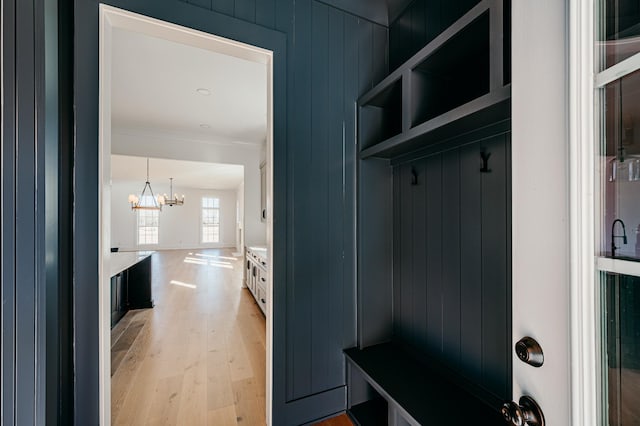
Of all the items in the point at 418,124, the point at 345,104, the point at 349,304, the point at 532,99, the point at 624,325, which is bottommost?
the point at 349,304

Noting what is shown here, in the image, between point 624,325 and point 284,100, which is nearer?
point 624,325

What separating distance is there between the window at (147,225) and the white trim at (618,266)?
40.8ft

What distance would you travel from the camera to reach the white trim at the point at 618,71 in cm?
48

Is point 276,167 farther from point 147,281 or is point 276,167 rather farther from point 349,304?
point 147,281

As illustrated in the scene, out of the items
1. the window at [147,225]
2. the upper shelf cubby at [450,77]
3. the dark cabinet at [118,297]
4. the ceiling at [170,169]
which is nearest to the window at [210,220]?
the window at [147,225]

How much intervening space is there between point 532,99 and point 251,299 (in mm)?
4368

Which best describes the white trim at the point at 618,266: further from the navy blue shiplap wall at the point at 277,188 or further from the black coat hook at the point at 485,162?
the navy blue shiplap wall at the point at 277,188

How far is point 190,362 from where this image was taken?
93.6 inches

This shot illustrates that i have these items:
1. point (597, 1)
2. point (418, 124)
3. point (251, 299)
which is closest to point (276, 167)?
point (418, 124)

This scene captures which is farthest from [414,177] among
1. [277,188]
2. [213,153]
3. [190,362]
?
[213,153]

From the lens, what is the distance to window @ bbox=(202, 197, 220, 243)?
37.0 feet

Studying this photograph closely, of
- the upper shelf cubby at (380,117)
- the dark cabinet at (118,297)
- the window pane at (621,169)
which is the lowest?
the dark cabinet at (118,297)

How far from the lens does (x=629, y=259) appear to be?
1.60 feet

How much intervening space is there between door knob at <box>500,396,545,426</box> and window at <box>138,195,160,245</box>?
40.3 ft
